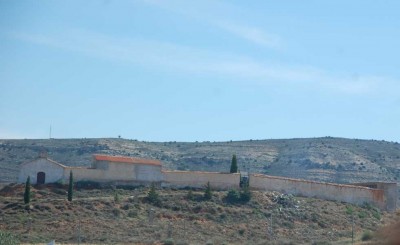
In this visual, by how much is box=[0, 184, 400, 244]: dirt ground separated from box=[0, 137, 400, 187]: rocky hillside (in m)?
32.0

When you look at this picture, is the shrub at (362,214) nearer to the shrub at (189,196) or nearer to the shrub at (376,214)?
the shrub at (376,214)

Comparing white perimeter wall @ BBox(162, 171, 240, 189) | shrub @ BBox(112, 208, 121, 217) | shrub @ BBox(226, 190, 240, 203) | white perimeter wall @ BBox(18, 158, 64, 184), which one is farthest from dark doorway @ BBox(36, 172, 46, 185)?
shrub @ BBox(226, 190, 240, 203)

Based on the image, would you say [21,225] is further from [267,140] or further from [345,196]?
[267,140]

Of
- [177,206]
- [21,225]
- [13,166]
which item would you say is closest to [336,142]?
[13,166]

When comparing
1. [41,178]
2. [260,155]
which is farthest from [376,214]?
[260,155]

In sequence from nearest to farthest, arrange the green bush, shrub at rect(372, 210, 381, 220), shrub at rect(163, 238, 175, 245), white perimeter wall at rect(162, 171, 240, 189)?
1. shrub at rect(163, 238, 175, 245)
2. the green bush
3. shrub at rect(372, 210, 381, 220)
4. white perimeter wall at rect(162, 171, 240, 189)

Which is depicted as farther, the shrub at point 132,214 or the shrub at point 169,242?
the shrub at point 132,214

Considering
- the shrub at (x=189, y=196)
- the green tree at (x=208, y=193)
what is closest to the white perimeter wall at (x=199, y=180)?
the green tree at (x=208, y=193)

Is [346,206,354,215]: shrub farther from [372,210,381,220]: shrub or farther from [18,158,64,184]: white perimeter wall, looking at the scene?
[18,158,64,184]: white perimeter wall

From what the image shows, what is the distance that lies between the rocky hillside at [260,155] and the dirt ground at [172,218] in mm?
32005

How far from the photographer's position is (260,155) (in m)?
114

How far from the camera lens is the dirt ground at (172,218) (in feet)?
167

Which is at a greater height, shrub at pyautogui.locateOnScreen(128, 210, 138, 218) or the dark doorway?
the dark doorway

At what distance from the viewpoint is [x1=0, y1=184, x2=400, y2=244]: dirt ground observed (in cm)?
5102
